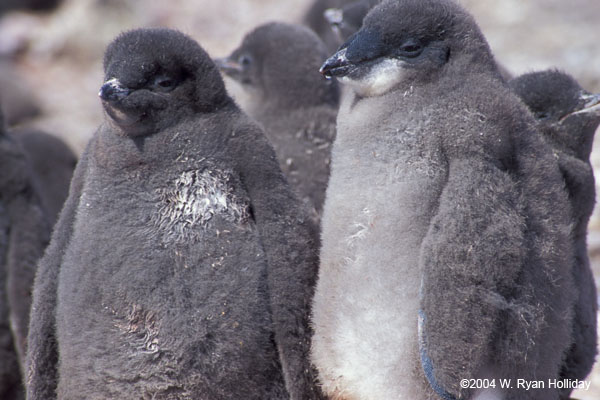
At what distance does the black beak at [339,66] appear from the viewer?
2551 millimetres

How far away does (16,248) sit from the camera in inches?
148

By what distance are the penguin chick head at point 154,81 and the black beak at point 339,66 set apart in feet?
1.31

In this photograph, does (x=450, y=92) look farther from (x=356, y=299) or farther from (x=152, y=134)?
(x=152, y=134)

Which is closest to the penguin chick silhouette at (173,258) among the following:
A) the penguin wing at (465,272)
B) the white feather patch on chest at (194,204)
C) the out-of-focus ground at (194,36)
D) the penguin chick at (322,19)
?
the white feather patch on chest at (194,204)

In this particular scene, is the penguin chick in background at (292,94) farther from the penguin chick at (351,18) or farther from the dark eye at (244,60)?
the penguin chick at (351,18)

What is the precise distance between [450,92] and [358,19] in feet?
7.85

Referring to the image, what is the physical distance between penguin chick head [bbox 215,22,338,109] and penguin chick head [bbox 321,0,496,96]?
1.53 meters

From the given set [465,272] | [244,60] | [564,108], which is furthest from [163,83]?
[244,60]

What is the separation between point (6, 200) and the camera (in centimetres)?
382

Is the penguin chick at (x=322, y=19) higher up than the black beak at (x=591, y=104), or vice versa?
the penguin chick at (x=322, y=19)

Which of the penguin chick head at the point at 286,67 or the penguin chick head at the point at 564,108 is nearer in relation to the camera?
the penguin chick head at the point at 564,108

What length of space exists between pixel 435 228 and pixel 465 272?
0.50 feet

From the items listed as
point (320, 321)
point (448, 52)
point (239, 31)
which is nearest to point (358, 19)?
point (448, 52)

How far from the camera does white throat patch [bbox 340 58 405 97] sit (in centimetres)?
250
